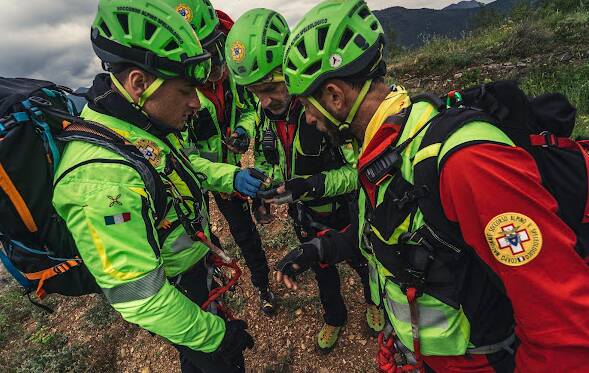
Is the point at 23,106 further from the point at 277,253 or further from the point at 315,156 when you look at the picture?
the point at 277,253

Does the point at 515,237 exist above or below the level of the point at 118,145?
below

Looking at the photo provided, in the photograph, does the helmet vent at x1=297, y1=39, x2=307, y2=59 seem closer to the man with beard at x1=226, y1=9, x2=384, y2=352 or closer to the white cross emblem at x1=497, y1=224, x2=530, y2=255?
the man with beard at x1=226, y1=9, x2=384, y2=352

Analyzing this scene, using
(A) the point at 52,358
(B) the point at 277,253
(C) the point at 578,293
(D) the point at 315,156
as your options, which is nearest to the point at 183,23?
(D) the point at 315,156

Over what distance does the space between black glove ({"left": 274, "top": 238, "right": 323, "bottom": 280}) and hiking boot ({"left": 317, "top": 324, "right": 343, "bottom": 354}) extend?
2.10 meters

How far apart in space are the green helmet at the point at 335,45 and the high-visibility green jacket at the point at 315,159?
1.22 meters

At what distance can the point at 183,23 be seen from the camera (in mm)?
2320

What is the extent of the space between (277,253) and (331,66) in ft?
15.3

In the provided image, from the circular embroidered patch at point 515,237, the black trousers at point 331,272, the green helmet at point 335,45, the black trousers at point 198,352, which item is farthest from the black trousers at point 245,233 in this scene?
the circular embroidered patch at point 515,237

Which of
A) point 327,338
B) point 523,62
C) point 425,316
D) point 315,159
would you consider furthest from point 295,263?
point 523,62

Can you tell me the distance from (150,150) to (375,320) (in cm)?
349

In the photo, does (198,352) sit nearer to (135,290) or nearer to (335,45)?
(135,290)

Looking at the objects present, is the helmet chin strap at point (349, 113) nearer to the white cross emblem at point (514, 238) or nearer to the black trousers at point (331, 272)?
the white cross emblem at point (514, 238)

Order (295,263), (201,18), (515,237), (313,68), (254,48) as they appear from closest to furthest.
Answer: (515,237) → (313,68) → (295,263) → (254,48) → (201,18)

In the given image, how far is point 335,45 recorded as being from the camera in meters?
1.96
